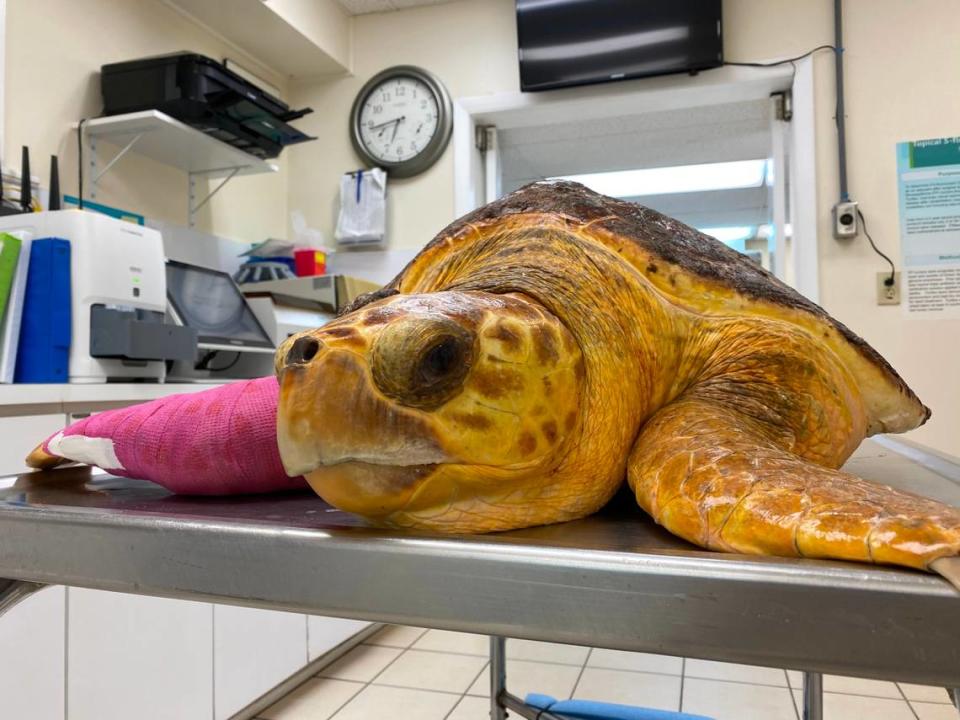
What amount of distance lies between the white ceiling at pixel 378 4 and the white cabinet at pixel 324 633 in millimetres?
2546

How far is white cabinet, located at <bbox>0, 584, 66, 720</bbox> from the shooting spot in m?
1.08

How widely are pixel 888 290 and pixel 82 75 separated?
281cm

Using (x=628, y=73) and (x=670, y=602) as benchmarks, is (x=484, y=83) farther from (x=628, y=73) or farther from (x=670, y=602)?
(x=670, y=602)

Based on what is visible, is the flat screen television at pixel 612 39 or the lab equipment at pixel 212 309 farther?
the flat screen television at pixel 612 39

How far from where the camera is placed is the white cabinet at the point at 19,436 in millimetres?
1186

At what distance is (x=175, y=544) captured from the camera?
420mm

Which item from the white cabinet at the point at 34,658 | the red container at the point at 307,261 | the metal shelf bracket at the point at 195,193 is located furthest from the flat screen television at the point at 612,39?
the white cabinet at the point at 34,658

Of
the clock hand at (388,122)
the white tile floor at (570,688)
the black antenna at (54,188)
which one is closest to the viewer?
the white tile floor at (570,688)

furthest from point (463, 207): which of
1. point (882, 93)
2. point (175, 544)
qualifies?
point (175, 544)

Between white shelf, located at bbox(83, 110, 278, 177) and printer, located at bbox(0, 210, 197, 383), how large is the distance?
626mm

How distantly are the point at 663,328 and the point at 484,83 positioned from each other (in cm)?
258

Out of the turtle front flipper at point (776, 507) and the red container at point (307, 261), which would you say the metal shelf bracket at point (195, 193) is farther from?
the turtle front flipper at point (776, 507)

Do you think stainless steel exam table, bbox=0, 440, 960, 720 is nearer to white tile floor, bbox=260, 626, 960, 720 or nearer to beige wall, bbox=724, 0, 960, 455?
white tile floor, bbox=260, 626, 960, 720

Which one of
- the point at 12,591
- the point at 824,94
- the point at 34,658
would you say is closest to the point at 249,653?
the point at 34,658
